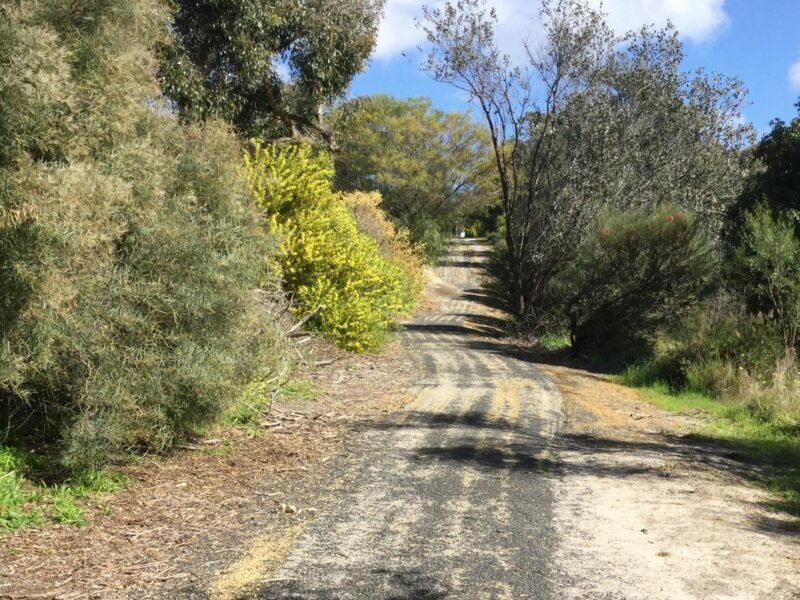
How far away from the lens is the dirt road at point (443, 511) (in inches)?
180

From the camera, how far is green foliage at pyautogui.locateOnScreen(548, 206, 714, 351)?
18.8m

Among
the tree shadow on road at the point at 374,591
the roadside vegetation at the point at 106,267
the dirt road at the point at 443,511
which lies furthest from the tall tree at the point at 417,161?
the tree shadow on road at the point at 374,591

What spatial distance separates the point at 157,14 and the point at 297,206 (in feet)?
25.5

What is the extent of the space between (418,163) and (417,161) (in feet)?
0.73

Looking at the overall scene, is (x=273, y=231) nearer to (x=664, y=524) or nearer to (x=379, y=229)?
(x=664, y=524)

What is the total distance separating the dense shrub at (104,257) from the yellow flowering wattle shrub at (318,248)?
7142 mm

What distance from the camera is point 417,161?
45688 mm

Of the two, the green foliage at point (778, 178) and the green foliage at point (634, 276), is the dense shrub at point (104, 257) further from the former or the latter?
the green foliage at point (778, 178)

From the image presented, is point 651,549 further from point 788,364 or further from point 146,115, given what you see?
point 788,364

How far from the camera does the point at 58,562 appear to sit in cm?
493

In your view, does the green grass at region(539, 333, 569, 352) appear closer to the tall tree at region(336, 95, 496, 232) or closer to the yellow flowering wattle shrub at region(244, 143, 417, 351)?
the yellow flowering wattle shrub at region(244, 143, 417, 351)

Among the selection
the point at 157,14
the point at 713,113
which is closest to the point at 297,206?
the point at 157,14

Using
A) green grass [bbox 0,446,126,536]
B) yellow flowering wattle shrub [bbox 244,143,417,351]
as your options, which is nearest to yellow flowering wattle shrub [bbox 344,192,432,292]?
yellow flowering wattle shrub [bbox 244,143,417,351]

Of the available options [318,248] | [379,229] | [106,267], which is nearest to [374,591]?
[106,267]
